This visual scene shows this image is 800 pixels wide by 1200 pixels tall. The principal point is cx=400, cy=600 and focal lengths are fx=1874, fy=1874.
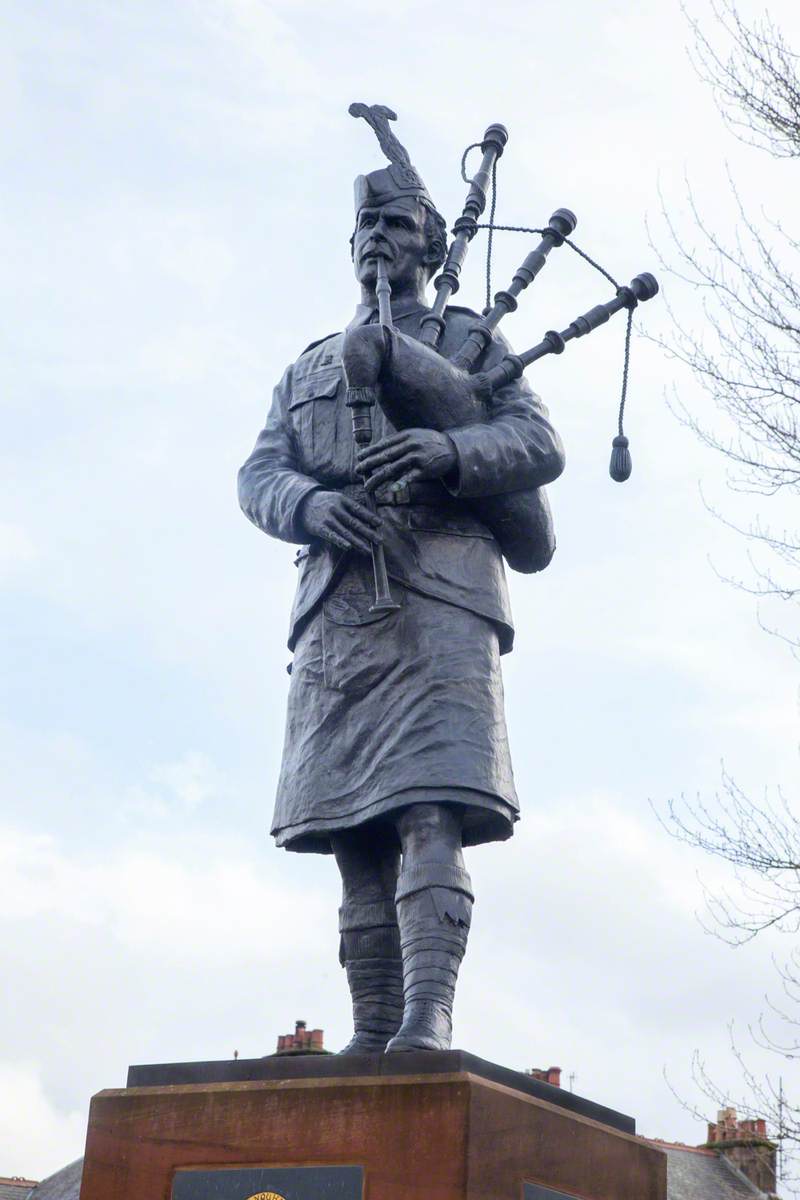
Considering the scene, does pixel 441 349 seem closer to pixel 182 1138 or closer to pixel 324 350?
pixel 324 350

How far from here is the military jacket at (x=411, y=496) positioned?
6.46 metres

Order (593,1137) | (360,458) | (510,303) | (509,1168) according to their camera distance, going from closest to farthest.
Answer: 1. (509,1168)
2. (593,1137)
3. (360,458)
4. (510,303)

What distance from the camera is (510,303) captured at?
6.92m

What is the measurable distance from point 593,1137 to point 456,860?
0.98 meters

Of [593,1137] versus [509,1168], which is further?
[593,1137]

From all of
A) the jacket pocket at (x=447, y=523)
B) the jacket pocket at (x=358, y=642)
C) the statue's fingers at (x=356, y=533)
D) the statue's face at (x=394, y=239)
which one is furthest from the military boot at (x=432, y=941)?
the statue's face at (x=394, y=239)

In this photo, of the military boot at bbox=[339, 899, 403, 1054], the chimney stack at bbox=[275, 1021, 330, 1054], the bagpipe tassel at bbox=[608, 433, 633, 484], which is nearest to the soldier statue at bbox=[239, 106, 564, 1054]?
the military boot at bbox=[339, 899, 403, 1054]

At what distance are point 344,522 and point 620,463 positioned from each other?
1209 millimetres

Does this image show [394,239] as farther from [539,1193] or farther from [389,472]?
[539,1193]

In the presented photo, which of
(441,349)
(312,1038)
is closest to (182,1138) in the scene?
(441,349)

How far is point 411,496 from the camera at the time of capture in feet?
21.4

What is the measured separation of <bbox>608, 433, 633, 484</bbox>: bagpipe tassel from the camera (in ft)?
23.0

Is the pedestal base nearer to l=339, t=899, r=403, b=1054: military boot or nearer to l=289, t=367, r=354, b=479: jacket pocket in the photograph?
l=339, t=899, r=403, b=1054: military boot

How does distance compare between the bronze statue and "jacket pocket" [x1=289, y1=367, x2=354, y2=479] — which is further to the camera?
"jacket pocket" [x1=289, y1=367, x2=354, y2=479]
